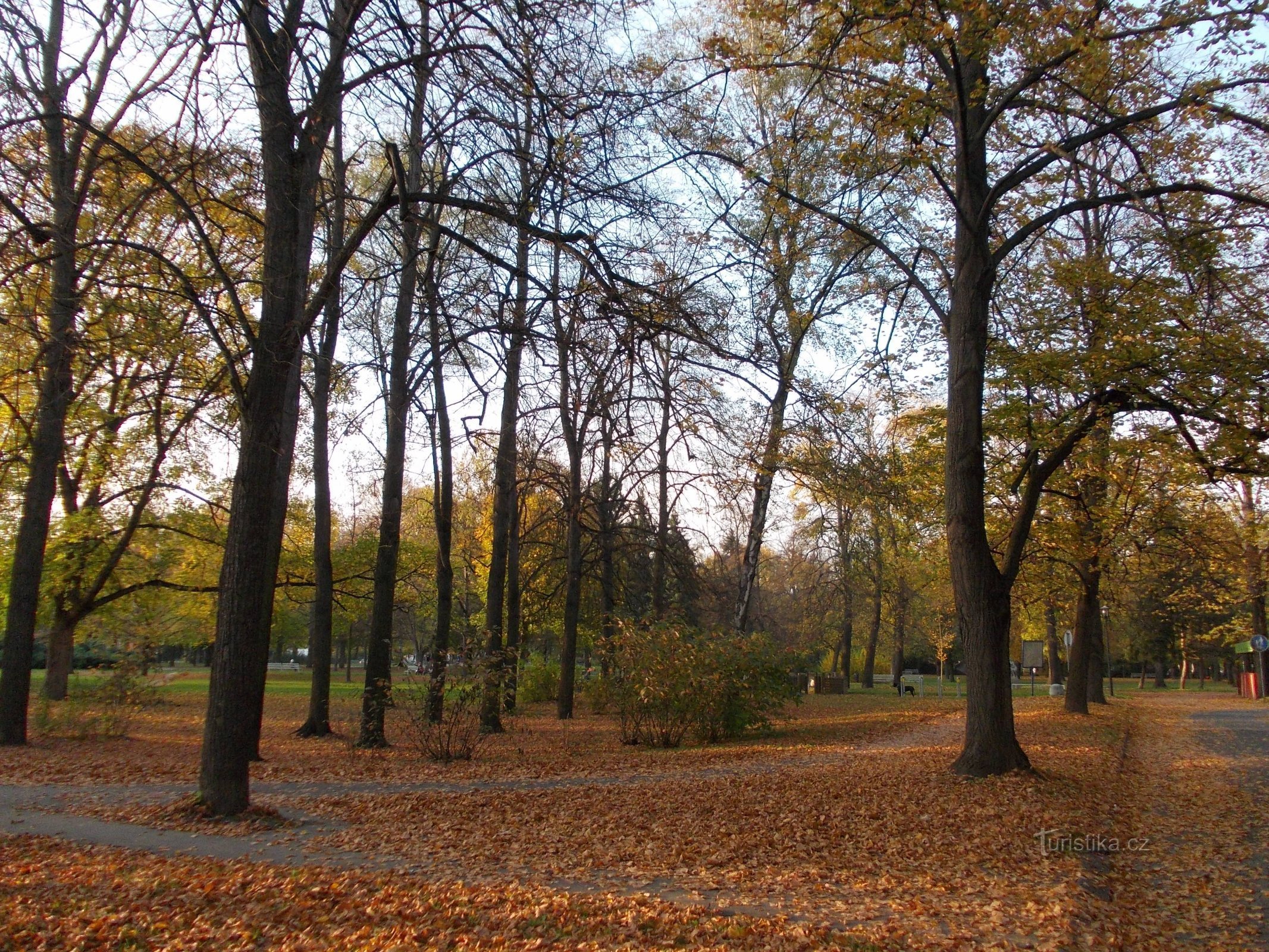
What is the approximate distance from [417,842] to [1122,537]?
18.2 meters

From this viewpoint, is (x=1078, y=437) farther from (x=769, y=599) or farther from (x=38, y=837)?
(x=769, y=599)

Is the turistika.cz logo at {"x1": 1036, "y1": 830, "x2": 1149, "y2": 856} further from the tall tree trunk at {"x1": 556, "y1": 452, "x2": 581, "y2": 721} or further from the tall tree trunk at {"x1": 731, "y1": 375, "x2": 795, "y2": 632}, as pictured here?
the tall tree trunk at {"x1": 556, "y1": 452, "x2": 581, "y2": 721}

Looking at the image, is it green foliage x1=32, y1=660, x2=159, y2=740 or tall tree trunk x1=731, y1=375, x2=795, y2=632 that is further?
green foliage x1=32, y1=660, x2=159, y2=740

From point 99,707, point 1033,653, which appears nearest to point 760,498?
point 99,707

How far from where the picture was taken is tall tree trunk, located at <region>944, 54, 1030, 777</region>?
34.1 feet

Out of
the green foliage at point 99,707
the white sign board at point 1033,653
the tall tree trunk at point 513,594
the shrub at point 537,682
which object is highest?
the tall tree trunk at point 513,594

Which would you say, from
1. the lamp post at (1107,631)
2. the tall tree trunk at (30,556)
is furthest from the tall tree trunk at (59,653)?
the lamp post at (1107,631)

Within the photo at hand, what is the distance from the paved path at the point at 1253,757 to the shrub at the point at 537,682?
16.8 metres

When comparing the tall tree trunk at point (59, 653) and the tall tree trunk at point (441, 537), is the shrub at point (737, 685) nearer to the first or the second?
the tall tree trunk at point (441, 537)

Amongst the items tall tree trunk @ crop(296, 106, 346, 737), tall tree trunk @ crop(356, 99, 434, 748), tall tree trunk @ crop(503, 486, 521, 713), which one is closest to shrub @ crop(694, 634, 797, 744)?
tall tree trunk @ crop(503, 486, 521, 713)

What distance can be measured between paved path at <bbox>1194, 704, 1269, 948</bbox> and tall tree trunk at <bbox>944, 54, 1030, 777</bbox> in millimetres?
2537

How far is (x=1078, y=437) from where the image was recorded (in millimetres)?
10883

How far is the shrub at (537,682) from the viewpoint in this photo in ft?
Result: 86.3

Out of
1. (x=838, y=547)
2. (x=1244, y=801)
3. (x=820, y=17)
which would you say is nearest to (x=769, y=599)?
(x=838, y=547)
